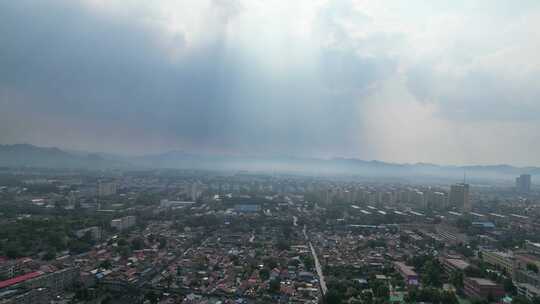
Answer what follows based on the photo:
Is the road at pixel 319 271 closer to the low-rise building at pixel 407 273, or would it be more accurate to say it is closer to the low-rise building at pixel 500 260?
the low-rise building at pixel 407 273

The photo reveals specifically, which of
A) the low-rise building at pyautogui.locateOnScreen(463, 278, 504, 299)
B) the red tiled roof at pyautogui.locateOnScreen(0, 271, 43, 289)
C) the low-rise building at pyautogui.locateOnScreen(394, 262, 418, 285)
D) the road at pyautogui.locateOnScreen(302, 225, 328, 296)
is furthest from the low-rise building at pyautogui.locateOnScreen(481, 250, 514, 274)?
the red tiled roof at pyautogui.locateOnScreen(0, 271, 43, 289)

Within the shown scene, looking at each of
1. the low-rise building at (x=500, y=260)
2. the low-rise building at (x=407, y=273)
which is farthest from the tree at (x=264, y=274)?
the low-rise building at (x=500, y=260)

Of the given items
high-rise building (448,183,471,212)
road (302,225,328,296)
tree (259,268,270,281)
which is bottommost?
road (302,225,328,296)

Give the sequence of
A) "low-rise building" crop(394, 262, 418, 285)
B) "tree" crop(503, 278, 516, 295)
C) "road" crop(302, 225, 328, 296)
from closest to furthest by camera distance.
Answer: "road" crop(302, 225, 328, 296) < "tree" crop(503, 278, 516, 295) < "low-rise building" crop(394, 262, 418, 285)

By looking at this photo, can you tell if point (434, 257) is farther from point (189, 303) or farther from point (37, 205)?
point (37, 205)

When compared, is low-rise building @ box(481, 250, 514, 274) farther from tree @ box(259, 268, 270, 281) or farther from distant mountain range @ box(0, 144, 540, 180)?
distant mountain range @ box(0, 144, 540, 180)

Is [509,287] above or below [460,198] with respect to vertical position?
below

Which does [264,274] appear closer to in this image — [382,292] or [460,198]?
[382,292]

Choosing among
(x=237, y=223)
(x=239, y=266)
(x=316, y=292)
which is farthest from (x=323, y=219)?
(x=316, y=292)

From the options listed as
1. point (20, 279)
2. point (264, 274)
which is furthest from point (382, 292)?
point (20, 279)

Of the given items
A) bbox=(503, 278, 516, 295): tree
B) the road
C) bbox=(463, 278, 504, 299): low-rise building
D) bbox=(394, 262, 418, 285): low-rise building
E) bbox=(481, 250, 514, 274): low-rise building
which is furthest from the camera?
bbox=(481, 250, 514, 274): low-rise building
